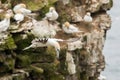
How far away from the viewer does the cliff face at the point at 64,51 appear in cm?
3011

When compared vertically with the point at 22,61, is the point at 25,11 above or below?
above

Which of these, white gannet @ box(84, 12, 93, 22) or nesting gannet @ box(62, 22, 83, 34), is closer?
nesting gannet @ box(62, 22, 83, 34)

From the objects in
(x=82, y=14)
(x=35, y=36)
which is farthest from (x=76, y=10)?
(x=35, y=36)

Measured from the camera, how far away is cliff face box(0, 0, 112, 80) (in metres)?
30.1

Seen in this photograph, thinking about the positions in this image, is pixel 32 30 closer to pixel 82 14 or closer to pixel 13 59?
pixel 13 59

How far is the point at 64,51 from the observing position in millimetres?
32844

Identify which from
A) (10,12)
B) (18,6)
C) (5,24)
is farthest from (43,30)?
(5,24)

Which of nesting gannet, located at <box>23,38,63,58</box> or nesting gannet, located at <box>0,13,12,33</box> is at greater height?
nesting gannet, located at <box>0,13,12,33</box>

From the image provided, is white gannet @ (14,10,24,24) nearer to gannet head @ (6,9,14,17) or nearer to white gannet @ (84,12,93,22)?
gannet head @ (6,9,14,17)

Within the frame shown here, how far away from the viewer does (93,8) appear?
1522 inches

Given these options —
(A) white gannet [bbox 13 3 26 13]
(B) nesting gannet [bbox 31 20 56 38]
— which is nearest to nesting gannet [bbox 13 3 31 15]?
(A) white gannet [bbox 13 3 26 13]

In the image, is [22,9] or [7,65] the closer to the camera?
[7,65]

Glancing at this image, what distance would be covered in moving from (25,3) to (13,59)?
471cm

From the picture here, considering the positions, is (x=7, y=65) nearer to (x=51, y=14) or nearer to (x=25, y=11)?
(x=25, y=11)
